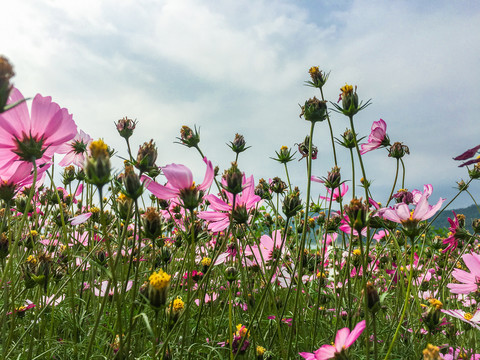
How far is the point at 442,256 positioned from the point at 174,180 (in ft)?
6.93

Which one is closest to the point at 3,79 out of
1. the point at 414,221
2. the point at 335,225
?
the point at 414,221

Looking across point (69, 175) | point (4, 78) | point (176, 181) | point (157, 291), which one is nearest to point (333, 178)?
point (176, 181)

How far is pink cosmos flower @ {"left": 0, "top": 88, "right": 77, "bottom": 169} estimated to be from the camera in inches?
22.8

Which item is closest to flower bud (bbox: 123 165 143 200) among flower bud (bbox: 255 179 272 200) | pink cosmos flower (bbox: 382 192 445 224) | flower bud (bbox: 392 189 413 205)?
pink cosmos flower (bbox: 382 192 445 224)

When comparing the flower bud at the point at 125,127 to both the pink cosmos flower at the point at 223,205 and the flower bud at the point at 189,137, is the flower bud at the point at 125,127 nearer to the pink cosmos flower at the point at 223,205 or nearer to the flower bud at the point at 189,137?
the flower bud at the point at 189,137

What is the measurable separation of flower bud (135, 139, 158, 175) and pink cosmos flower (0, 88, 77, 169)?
137mm

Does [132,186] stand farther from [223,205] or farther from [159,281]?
[223,205]

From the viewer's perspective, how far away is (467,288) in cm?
93

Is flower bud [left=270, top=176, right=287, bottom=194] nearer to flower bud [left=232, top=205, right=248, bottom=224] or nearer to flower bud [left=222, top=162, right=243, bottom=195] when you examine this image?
flower bud [left=232, top=205, right=248, bottom=224]

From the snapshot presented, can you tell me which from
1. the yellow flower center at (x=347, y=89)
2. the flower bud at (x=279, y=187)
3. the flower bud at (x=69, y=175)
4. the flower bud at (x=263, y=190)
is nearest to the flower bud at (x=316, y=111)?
the yellow flower center at (x=347, y=89)

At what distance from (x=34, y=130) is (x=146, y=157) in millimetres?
205

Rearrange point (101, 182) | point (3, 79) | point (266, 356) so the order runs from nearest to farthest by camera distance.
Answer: point (3, 79) → point (101, 182) → point (266, 356)

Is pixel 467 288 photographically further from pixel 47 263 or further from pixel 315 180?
pixel 47 263

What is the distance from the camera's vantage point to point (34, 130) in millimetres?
604
